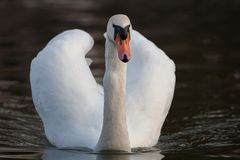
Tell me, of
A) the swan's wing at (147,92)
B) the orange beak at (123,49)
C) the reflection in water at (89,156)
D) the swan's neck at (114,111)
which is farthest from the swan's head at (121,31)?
the swan's wing at (147,92)

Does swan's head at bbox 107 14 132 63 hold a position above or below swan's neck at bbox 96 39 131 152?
above

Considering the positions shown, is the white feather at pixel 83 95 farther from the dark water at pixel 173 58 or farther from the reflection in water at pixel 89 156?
the dark water at pixel 173 58

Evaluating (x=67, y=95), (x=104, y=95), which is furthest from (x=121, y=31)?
(x=67, y=95)

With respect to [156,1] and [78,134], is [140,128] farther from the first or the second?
[156,1]

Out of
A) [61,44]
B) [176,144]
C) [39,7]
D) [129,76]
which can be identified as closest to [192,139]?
[176,144]

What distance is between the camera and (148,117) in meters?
10.2

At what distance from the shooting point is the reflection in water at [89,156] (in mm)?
9385

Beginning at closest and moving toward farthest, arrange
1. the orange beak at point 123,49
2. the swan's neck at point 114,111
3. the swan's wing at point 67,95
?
the orange beak at point 123,49
the swan's neck at point 114,111
the swan's wing at point 67,95

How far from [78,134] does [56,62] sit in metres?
1.07

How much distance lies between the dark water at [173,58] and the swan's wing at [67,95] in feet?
0.69

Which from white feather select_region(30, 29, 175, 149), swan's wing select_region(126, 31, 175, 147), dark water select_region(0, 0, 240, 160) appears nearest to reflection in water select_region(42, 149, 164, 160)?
dark water select_region(0, 0, 240, 160)

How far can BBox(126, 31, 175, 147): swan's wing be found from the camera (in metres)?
10.1

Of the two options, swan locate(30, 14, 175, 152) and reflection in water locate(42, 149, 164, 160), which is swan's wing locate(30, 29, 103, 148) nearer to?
swan locate(30, 14, 175, 152)

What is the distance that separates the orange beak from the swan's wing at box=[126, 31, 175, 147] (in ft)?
4.46
